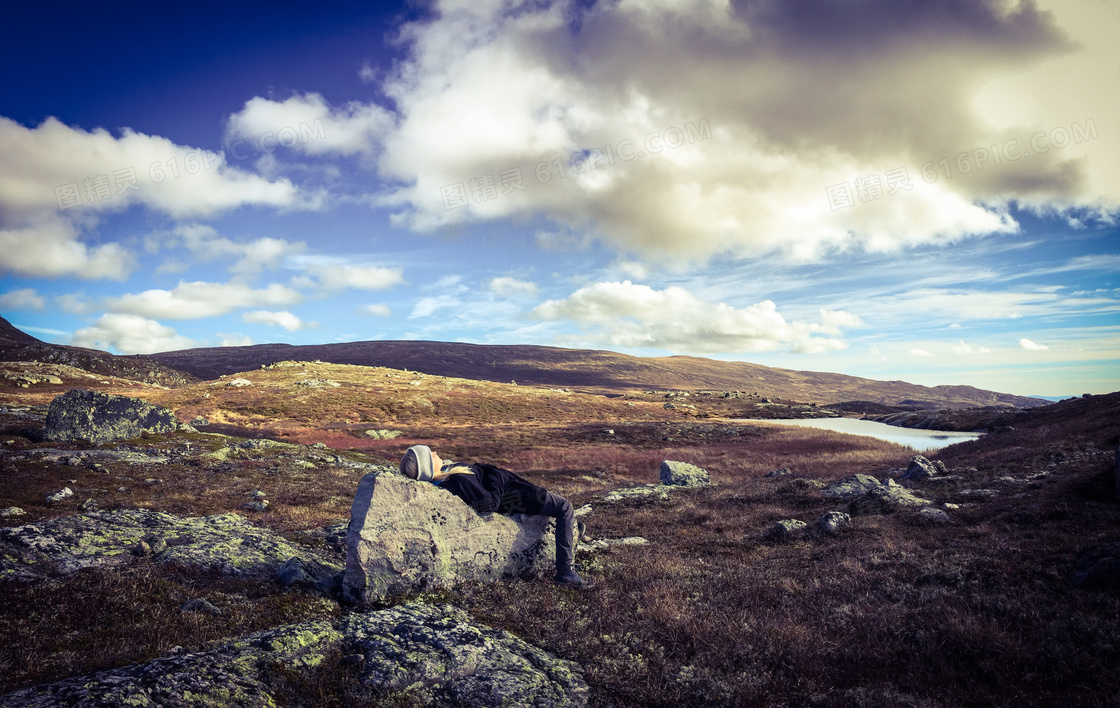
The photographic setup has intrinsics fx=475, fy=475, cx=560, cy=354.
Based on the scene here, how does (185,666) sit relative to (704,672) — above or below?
above

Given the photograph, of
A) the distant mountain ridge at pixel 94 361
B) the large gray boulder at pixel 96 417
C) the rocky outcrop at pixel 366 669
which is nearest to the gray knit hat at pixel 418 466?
the rocky outcrop at pixel 366 669

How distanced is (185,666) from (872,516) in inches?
544

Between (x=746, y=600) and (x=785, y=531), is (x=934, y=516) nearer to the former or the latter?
(x=785, y=531)

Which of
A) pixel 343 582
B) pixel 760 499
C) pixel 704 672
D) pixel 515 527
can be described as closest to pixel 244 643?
pixel 343 582

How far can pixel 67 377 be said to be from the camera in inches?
2958

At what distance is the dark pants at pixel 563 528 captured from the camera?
8102 millimetres

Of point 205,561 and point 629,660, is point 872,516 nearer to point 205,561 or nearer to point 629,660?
point 629,660

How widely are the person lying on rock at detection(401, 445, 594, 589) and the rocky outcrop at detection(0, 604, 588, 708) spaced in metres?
1.89

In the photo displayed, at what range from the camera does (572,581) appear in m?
7.96

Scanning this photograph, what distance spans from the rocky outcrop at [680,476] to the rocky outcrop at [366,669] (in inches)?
677

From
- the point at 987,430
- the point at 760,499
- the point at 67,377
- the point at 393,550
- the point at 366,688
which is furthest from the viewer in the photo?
the point at 67,377

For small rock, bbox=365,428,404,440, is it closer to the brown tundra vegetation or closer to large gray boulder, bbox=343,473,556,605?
the brown tundra vegetation

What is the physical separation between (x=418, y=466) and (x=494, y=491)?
4.25 feet

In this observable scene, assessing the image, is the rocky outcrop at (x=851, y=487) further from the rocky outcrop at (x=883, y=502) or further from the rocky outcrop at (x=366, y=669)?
the rocky outcrop at (x=366, y=669)
